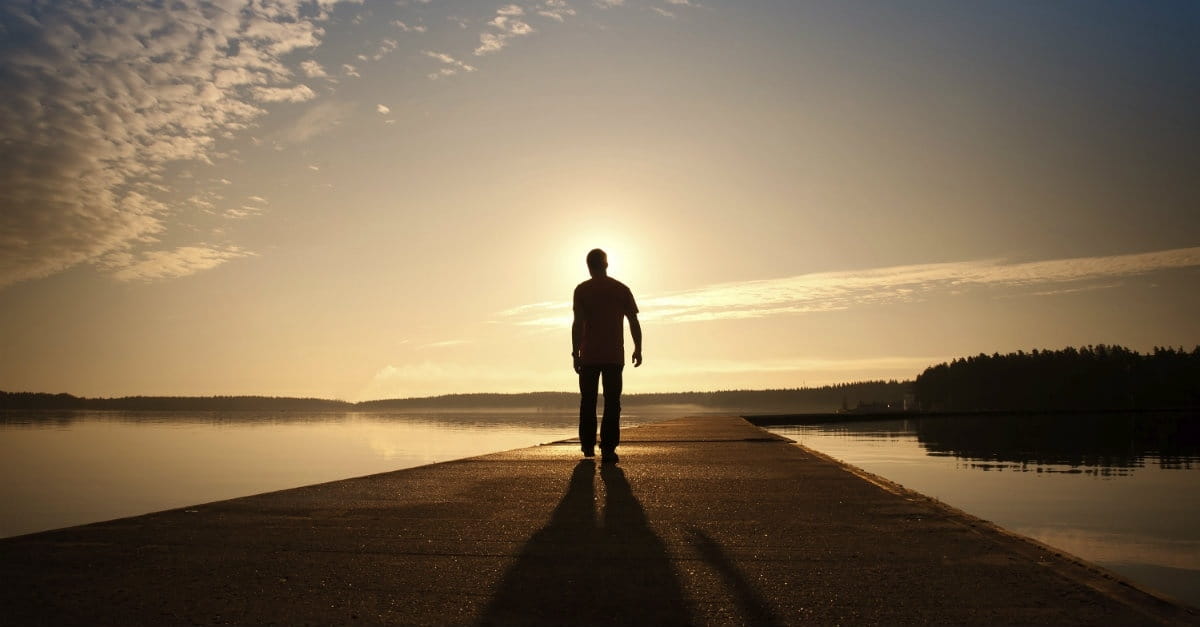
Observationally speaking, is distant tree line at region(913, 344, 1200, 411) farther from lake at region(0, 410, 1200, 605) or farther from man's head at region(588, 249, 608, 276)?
man's head at region(588, 249, 608, 276)

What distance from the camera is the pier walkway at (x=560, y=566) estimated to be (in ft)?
8.69

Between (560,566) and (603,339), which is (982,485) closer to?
(603,339)

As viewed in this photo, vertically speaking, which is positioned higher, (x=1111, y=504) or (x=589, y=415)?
(x=589, y=415)

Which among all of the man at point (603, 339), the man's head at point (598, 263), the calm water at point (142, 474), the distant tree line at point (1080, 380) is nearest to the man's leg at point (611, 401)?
the man at point (603, 339)

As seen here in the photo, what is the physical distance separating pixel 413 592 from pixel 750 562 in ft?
4.62

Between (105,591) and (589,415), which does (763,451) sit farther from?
(105,591)

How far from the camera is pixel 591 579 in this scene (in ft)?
10.2

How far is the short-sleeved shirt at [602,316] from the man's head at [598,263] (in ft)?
0.28

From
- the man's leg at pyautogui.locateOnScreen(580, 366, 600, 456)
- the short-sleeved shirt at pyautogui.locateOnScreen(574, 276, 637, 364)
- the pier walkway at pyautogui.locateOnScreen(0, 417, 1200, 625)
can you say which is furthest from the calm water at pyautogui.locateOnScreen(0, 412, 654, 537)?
the pier walkway at pyautogui.locateOnScreen(0, 417, 1200, 625)

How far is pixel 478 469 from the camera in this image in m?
8.07

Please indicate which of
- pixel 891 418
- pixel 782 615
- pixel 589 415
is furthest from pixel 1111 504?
pixel 891 418

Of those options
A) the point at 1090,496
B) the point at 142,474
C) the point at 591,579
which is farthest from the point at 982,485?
the point at 142,474

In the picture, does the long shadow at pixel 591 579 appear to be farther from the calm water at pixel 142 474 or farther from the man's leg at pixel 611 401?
the calm water at pixel 142 474

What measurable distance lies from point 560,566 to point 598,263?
617cm
